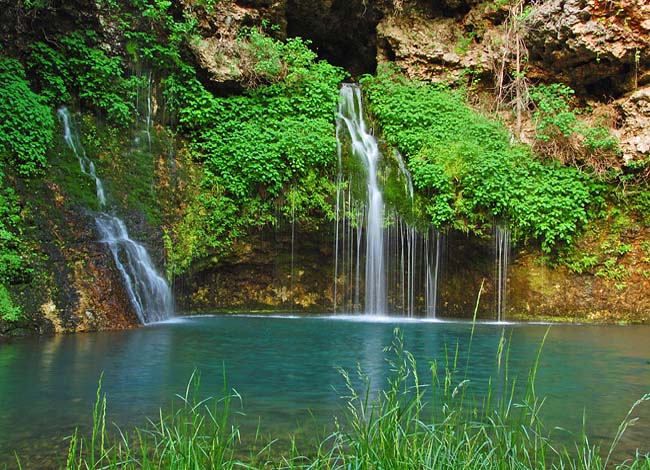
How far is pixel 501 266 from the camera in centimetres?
1116

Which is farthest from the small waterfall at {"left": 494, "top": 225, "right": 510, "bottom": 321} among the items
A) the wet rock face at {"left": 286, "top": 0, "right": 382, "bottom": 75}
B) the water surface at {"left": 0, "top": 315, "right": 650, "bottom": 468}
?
the wet rock face at {"left": 286, "top": 0, "right": 382, "bottom": 75}

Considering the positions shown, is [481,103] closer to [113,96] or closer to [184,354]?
[113,96]

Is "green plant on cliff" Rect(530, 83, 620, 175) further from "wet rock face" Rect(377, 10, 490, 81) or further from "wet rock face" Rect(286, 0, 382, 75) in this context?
"wet rock face" Rect(286, 0, 382, 75)

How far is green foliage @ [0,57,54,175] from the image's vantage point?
8312 millimetres

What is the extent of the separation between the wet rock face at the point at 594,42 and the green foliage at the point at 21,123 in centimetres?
1044

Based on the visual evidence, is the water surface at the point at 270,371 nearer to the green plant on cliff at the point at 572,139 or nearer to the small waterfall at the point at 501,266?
the small waterfall at the point at 501,266

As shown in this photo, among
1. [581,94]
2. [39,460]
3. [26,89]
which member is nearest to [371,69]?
[581,94]

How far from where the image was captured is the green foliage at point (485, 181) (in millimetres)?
10820

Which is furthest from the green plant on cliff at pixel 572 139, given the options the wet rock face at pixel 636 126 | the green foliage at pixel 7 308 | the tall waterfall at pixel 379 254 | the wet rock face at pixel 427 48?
the green foliage at pixel 7 308

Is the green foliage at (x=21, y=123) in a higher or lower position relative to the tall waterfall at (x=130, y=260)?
higher

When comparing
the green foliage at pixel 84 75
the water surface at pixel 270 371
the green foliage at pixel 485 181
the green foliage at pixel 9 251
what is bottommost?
the water surface at pixel 270 371

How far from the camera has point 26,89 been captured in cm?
883

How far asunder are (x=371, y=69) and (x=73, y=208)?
33.7 feet

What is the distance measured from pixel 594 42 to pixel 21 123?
1119cm
